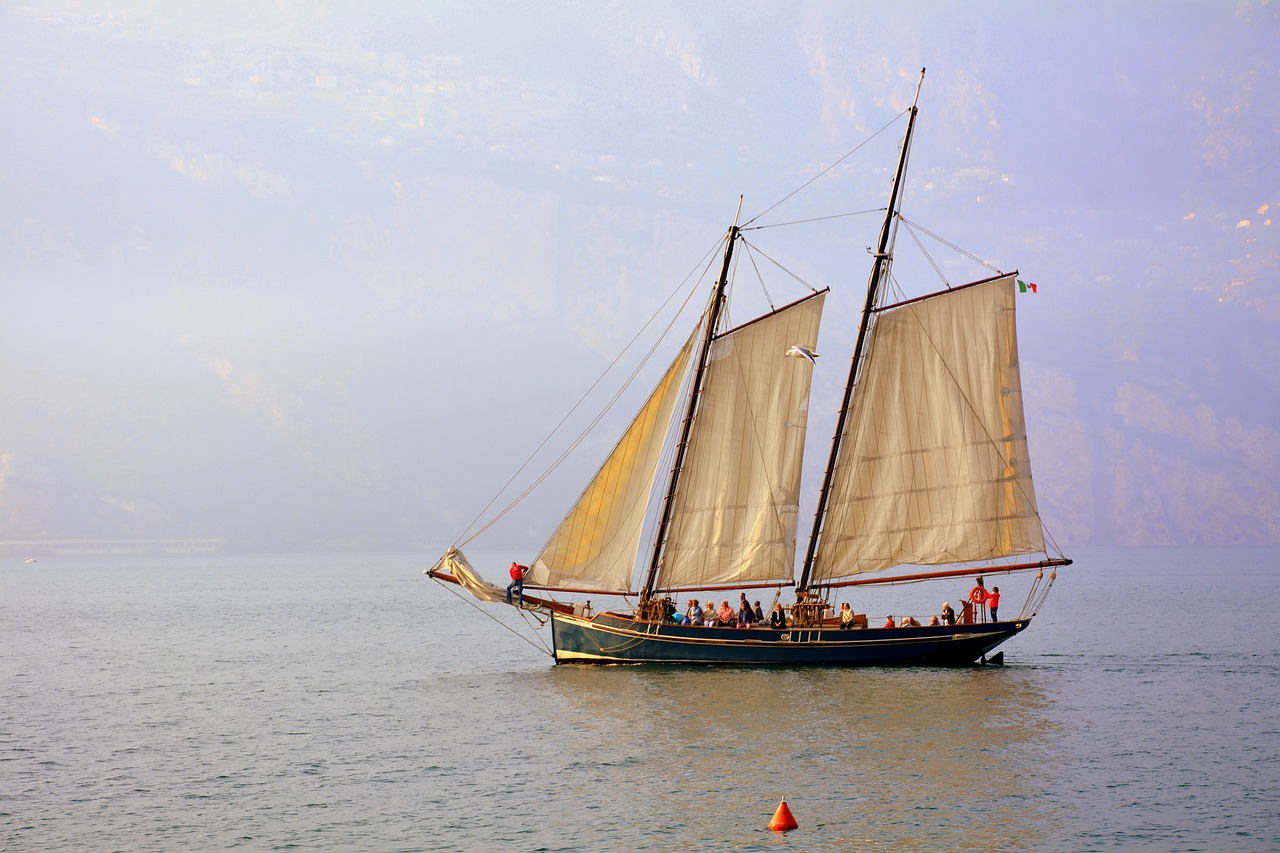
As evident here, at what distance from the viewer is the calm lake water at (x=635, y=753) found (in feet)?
103

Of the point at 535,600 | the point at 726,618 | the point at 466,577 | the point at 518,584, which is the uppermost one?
the point at 466,577

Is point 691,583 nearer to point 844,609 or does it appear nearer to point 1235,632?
point 844,609

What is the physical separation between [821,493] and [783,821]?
27889mm

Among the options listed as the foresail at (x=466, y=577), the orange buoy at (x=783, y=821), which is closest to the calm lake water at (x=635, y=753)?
Result: the orange buoy at (x=783, y=821)

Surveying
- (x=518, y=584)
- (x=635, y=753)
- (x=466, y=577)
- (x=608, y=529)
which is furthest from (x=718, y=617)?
(x=635, y=753)

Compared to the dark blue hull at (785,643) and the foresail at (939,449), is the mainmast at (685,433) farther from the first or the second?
the foresail at (939,449)

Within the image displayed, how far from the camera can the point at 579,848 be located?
2981 cm

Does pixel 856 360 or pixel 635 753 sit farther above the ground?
pixel 856 360

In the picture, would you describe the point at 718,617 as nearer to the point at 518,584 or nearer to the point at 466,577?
the point at 518,584

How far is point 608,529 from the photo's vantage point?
180 ft

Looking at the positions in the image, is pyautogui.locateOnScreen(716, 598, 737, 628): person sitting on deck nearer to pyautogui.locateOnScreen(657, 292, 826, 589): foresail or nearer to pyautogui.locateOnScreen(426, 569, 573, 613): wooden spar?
pyautogui.locateOnScreen(657, 292, 826, 589): foresail

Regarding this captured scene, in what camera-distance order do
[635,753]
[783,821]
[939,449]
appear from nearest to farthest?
[783,821], [635,753], [939,449]

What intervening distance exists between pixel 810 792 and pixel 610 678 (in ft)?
68.6

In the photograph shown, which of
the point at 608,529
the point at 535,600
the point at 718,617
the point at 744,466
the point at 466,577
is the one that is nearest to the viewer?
the point at 466,577
